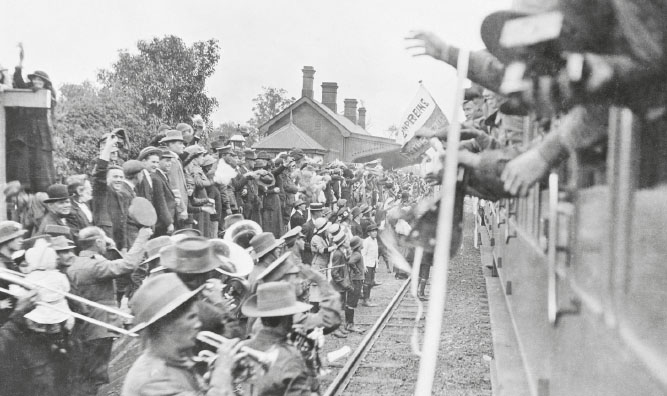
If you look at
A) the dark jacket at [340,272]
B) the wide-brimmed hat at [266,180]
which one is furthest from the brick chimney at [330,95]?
the dark jacket at [340,272]

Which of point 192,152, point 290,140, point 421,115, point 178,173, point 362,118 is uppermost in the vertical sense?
point 362,118

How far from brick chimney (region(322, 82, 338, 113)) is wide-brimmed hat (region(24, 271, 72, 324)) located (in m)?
39.1

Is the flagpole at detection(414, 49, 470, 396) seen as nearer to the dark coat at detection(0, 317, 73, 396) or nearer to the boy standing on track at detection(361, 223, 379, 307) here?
the dark coat at detection(0, 317, 73, 396)

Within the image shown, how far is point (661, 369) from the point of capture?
4.58 feet

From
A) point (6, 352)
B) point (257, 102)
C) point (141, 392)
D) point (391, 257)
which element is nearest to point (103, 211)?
point (6, 352)

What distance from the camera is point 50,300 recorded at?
618 centimetres

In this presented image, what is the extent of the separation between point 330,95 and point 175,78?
2341 cm

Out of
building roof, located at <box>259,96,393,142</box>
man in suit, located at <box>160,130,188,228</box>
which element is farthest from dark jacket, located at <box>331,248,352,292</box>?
building roof, located at <box>259,96,393,142</box>

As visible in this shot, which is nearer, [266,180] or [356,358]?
[356,358]

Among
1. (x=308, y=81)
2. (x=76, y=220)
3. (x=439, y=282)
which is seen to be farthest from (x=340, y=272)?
(x=308, y=81)

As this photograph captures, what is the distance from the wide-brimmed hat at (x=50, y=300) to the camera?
20.1 ft

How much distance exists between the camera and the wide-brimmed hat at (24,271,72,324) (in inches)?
242

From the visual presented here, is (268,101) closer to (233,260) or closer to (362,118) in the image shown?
(362,118)

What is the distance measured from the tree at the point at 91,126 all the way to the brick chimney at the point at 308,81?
20894 mm
